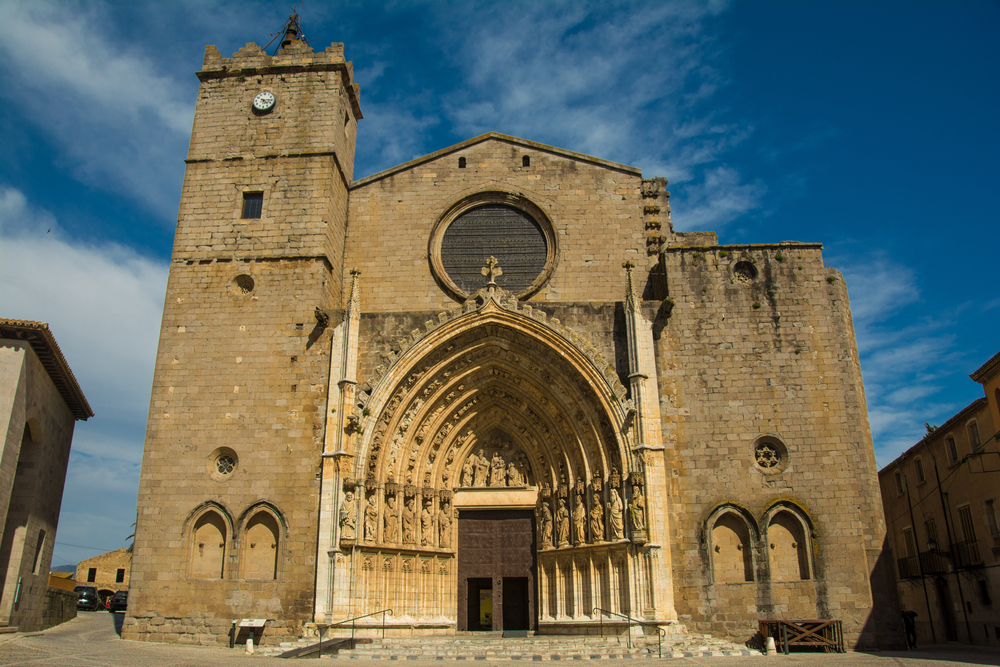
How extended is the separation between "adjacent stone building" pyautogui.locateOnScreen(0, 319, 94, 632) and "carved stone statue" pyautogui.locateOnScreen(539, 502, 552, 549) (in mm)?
9758

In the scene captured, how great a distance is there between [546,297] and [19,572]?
1176cm

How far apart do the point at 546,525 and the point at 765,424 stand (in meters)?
4.57

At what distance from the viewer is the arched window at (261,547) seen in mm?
13312

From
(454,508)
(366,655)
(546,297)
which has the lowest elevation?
(366,655)

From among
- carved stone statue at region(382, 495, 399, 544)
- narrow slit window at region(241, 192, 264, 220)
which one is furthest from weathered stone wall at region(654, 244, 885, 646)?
narrow slit window at region(241, 192, 264, 220)

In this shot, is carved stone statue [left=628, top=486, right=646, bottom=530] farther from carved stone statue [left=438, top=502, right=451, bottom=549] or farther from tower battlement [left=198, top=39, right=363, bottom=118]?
tower battlement [left=198, top=39, right=363, bottom=118]

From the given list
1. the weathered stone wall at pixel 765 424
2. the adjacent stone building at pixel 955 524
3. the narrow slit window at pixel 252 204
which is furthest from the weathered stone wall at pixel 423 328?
the adjacent stone building at pixel 955 524

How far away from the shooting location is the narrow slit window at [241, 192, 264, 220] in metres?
15.8

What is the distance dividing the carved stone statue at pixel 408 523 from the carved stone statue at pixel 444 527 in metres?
→ 0.69

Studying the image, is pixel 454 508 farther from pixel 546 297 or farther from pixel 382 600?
pixel 546 297

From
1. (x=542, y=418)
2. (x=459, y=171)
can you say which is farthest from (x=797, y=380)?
(x=459, y=171)

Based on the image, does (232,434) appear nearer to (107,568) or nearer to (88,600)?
(88,600)

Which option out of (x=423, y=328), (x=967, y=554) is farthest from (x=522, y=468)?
(x=967, y=554)

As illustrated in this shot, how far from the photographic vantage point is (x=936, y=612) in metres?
21.2
